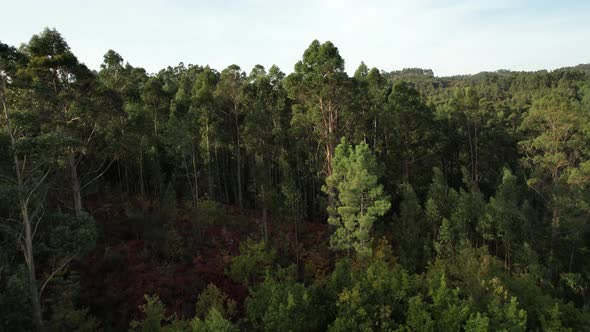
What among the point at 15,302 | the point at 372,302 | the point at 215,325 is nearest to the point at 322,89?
the point at 372,302

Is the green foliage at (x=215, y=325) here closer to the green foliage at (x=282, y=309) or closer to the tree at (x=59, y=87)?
the green foliage at (x=282, y=309)

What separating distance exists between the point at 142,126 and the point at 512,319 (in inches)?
929

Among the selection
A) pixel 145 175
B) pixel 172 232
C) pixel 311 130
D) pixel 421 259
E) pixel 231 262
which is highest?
pixel 311 130

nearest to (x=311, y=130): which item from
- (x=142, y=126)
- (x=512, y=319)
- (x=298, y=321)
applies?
(x=142, y=126)

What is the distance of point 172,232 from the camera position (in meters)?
21.2

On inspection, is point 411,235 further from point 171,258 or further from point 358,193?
point 171,258

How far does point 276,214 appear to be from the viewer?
24781 mm

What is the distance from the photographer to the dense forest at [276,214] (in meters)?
14.0

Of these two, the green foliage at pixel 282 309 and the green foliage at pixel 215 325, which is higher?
the green foliage at pixel 215 325

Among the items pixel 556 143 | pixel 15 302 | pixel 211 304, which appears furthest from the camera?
pixel 556 143

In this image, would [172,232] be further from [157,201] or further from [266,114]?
[266,114]

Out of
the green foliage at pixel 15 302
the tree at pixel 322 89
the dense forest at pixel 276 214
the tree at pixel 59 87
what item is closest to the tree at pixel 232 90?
the dense forest at pixel 276 214

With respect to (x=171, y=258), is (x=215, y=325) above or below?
above


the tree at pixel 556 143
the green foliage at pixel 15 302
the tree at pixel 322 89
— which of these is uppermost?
the tree at pixel 322 89
